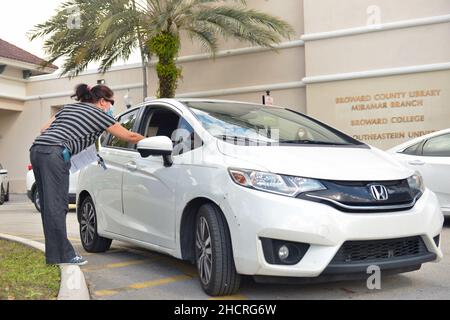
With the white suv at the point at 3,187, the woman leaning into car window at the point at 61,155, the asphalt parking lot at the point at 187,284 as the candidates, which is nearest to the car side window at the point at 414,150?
the asphalt parking lot at the point at 187,284

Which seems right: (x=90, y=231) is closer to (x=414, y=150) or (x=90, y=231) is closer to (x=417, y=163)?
(x=417, y=163)

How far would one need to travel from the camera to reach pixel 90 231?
6711 mm

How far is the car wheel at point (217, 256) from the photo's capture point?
4.25 meters

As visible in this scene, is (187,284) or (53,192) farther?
(53,192)

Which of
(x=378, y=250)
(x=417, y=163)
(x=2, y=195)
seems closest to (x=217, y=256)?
(x=378, y=250)

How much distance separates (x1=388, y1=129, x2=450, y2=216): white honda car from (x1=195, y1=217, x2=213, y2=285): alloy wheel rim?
14.7 feet

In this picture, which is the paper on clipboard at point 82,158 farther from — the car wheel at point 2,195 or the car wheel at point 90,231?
the car wheel at point 2,195

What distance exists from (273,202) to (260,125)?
132cm

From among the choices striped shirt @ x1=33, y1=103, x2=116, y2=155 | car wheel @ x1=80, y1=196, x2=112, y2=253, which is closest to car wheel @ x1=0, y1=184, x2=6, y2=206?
car wheel @ x1=80, y1=196, x2=112, y2=253

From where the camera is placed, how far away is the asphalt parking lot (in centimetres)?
449

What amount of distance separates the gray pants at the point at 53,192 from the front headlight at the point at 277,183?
6.12 ft

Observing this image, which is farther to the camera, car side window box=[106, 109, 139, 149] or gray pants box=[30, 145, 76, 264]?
car side window box=[106, 109, 139, 149]

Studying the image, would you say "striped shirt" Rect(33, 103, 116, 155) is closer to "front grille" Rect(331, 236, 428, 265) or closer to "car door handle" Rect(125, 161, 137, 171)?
"car door handle" Rect(125, 161, 137, 171)
